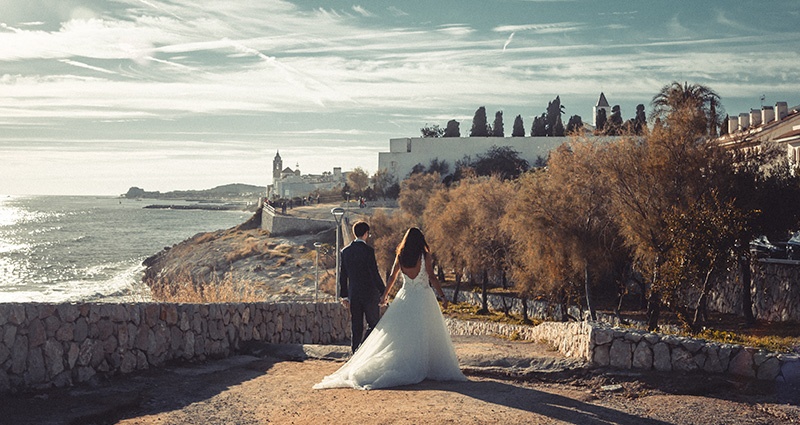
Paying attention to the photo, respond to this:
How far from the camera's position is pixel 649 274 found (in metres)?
23.9

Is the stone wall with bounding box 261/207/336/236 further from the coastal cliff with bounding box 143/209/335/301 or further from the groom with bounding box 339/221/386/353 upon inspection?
the groom with bounding box 339/221/386/353

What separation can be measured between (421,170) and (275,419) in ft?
321

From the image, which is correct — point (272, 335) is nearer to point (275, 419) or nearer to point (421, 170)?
point (275, 419)

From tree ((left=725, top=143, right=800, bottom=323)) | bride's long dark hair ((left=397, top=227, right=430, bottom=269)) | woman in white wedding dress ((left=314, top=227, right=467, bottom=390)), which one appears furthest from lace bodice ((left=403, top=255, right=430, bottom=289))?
tree ((left=725, top=143, right=800, bottom=323))

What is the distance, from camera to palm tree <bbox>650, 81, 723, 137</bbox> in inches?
1003

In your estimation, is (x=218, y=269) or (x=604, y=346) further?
(x=218, y=269)

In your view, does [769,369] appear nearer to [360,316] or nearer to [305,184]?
[360,316]

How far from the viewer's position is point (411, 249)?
380 inches

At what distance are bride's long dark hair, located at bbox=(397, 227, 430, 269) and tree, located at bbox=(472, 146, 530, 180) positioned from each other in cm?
8677

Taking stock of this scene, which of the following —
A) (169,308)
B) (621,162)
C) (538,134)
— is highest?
(538,134)

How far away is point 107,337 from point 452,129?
102520 millimetres

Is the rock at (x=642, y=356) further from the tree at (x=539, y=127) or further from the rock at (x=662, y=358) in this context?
the tree at (x=539, y=127)

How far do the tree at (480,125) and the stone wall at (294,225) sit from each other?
115 ft

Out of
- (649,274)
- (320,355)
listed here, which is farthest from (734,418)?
(649,274)
